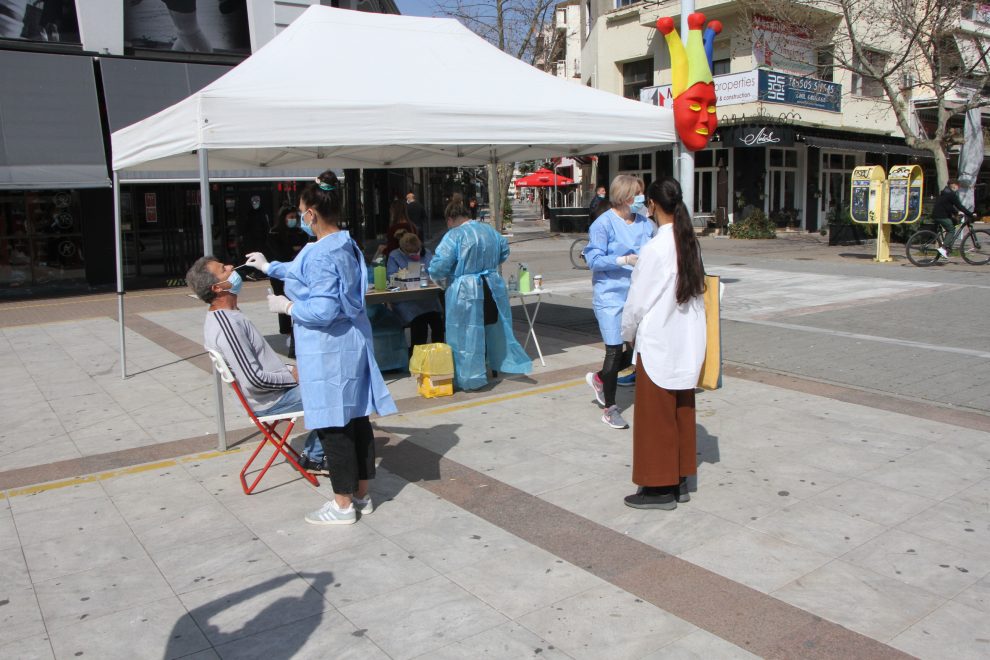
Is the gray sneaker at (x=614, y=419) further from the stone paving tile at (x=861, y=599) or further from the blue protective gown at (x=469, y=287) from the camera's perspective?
the stone paving tile at (x=861, y=599)

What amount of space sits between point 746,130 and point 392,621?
76.5 feet

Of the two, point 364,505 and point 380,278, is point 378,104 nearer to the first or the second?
point 380,278

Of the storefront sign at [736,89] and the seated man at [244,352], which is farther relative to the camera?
the storefront sign at [736,89]

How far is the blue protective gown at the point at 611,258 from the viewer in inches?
235

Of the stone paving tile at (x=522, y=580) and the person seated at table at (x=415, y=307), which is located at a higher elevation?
the person seated at table at (x=415, y=307)

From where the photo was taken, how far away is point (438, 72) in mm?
7051

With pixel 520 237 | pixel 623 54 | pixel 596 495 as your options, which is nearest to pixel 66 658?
pixel 596 495

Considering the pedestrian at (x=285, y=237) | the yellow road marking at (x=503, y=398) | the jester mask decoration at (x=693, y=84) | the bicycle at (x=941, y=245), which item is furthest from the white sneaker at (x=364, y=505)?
the bicycle at (x=941, y=245)

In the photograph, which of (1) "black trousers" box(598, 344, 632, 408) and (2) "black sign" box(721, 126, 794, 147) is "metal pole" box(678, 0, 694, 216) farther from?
(2) "black sign" box(721, 126, 794, 147)

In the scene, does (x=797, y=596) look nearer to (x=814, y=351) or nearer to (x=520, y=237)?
(x=814, y=351)

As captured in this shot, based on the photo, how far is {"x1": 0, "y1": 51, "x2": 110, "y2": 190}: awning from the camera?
1358cm

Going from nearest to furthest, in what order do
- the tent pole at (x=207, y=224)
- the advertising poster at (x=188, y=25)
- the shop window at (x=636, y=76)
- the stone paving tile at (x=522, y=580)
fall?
the stone paving tile at (x=522, y=580), the tent pole at (x=207, y=224), the advertising poster at (x=188, y=25), the shop window at (x=636, y=76)

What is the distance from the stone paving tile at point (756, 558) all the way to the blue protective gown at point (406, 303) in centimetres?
428

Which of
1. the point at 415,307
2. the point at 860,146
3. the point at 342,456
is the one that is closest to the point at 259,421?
the point at 342,456
